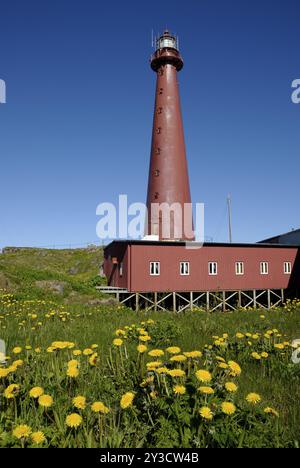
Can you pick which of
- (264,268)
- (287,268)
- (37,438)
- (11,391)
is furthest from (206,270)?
(37,438)

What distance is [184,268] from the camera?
24531mm

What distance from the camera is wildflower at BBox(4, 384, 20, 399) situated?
9.23 ft

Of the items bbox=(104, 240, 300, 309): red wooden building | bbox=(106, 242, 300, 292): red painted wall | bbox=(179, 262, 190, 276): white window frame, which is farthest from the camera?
bbox=(179, 262, 190, 276): white window frame

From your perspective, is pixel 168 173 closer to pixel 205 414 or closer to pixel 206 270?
pixel 206 270

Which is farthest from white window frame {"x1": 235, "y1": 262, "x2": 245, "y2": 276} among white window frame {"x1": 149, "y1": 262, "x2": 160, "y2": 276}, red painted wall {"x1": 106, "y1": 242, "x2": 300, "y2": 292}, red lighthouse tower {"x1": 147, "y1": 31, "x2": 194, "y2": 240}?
white window frame {"x1": 149, "y1": 262, "x2": 160, "y2": 276}

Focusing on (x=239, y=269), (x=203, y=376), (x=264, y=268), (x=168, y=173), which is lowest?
(x=203, y=376)

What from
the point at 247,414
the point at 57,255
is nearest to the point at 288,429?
the point at 247,414

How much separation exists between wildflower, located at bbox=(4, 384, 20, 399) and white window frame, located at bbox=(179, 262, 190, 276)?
2177 cm

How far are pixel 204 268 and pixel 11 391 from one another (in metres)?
22.9

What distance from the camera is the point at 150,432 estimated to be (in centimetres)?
259

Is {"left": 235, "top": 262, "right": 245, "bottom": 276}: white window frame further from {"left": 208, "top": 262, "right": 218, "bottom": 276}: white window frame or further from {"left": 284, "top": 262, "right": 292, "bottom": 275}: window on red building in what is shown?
{"left": 284, "top": 262, "right": 292, "bottom": 275}: window on red building

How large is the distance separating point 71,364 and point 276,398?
2303mm

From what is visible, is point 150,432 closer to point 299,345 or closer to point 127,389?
point 127,389

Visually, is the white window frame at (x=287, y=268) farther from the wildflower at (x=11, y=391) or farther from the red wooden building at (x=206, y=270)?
the wildflower at (x=11, y=391)
